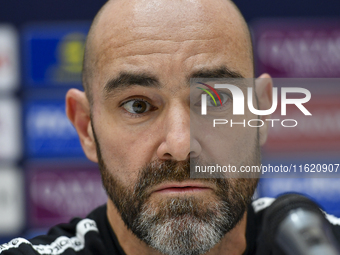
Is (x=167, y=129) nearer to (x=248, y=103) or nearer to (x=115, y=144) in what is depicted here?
(x=115, y=144)

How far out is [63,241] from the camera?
4.38 feet

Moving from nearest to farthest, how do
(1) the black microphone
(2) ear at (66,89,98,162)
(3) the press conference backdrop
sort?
(1) the black microphone, (2) ear at (66,89,98,162), (3) the press conference backdrop

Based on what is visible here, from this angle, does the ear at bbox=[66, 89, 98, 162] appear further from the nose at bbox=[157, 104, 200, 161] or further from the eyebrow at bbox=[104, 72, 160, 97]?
the nose at bbox=[157, 104, 200, 161]

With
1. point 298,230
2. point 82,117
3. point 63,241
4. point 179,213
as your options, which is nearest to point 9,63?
point 82,117

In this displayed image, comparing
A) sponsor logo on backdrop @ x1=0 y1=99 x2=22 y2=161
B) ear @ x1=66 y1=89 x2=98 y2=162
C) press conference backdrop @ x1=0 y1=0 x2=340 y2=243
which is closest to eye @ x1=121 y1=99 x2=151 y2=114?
ear @ x1=66 y1=89 x2=98 y2=162

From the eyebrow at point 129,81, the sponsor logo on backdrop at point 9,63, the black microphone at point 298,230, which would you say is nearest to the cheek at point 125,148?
the eyebrow at point 129,81

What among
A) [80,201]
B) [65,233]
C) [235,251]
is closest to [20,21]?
[80,201]

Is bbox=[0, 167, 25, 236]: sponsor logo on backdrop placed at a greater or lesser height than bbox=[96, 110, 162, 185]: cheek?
lesser

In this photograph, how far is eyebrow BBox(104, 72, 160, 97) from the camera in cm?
112

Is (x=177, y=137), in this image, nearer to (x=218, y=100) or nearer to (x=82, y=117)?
(x=218, y=100)

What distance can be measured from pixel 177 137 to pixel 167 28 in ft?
1.13

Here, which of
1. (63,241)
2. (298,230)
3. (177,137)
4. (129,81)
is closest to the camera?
(298,230)

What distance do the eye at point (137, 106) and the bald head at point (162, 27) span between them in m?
0.12

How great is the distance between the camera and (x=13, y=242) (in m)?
1.22
